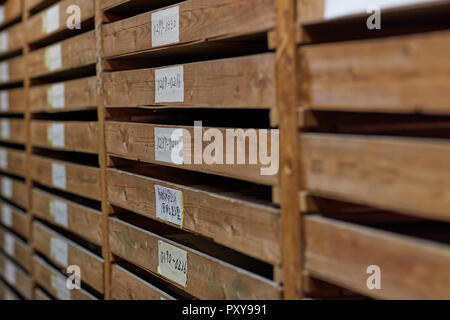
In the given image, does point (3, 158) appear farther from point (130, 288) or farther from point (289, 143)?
point (289, 143)

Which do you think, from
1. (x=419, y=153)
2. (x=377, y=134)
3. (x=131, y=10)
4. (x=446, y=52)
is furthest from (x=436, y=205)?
(x=131, y=10)

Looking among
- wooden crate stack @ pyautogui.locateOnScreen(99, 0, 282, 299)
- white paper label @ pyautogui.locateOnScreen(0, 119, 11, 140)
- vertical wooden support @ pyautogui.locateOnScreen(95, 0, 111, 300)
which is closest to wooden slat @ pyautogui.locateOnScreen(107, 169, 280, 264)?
wooden crate stack @ pyautogui.locateOnScreen(99, 0, 282, 299)

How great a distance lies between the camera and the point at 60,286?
3420 millimetres

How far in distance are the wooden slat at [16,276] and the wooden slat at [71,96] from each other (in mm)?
1261

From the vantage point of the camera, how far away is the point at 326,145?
143 cm

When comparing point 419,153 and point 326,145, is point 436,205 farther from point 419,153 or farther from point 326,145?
point 326,145

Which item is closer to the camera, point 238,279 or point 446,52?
point 446,52

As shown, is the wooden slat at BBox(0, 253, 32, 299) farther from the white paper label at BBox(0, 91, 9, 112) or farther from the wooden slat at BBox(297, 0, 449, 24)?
the wooden slat at BBox(297, 0, 449, 24)

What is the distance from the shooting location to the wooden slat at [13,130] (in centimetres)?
407

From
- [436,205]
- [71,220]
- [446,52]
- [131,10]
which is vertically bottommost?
[71,220]

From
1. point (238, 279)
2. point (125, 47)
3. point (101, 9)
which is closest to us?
point (238, 279)

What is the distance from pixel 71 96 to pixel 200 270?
5.01 feet

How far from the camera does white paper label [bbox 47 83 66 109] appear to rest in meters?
3.27

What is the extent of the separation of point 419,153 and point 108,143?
1.79m
